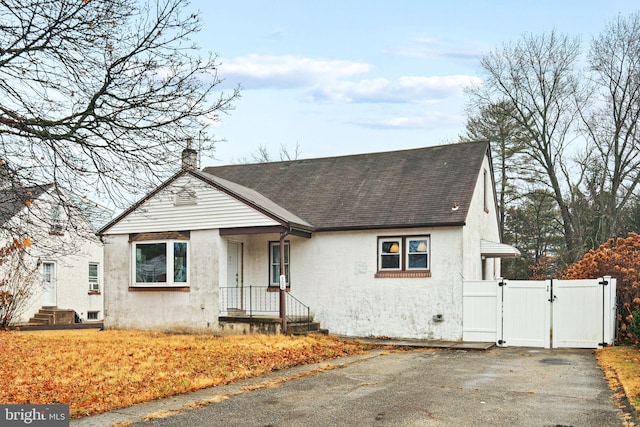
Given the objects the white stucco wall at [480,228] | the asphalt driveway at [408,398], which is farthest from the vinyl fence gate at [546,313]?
the asphalt driveway at [408,398]

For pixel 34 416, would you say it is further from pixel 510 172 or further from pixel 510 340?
pixel 510 172

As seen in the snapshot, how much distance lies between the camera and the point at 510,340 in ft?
57.6

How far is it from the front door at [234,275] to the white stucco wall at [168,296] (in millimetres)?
842

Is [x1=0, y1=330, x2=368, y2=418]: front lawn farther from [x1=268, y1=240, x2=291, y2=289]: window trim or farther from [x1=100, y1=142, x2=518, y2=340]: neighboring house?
[x1=268, y1=240, x2=291, y2=289]: window trim

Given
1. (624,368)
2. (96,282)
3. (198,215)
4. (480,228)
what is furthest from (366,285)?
(96,282)

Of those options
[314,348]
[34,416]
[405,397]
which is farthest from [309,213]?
[34,416]

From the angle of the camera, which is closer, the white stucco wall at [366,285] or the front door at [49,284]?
the white stucco wall at [366,285]

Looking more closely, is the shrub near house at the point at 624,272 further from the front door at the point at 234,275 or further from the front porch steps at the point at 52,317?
the front porch steps at the point at 52,317

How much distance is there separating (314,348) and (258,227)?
471cm

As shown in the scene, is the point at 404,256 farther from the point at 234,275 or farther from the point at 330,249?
the point at 234,275

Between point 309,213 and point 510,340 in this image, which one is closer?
point 510,340

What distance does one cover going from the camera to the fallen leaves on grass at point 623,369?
987cm

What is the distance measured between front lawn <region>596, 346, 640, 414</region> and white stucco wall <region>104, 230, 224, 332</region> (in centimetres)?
1066

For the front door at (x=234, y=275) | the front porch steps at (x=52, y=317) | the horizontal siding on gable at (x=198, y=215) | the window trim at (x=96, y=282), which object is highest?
the horizontal siding on gable at (x=198, y=215)
